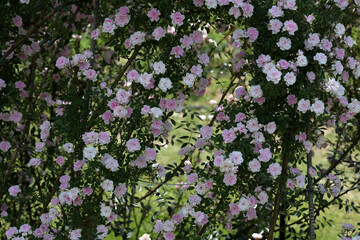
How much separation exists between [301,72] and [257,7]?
37cm

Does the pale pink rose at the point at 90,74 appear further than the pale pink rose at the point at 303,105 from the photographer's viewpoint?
Yes

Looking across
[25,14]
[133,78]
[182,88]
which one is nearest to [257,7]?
[182,88]

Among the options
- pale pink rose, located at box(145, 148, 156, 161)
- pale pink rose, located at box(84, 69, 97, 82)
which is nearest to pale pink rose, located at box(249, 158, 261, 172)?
pale pink rose, located at box(145, 148, 156, 161)

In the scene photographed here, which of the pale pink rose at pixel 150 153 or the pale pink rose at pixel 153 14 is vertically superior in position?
the pale pink rose at pixel 153 14

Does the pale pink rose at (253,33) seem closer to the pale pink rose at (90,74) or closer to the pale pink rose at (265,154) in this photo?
the pale pink rose at (265,154)

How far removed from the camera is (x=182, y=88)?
2.34 metres

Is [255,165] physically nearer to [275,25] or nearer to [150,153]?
[150,153]

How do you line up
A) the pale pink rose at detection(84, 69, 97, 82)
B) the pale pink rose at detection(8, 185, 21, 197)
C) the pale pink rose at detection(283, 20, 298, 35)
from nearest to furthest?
1. the pale pink rose at detection(283, 20, 298, 35)
2. the pale pink rose at detection(84, 69, 97, 82)
3. the pale pink rose at detection(8, 185, 21, 197)

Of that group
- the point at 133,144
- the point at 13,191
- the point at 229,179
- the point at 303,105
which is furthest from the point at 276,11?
the point at 13,191

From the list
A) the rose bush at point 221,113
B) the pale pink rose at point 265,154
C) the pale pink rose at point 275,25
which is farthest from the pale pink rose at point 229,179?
the pale pink rose at point 275,25

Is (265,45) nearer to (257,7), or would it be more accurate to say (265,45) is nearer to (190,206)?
(257,7)

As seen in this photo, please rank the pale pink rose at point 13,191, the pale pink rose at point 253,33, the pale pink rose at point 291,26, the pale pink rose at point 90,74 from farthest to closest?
the pale pink rose at point 13,191
the pale pink rose at point 90,74
the pale pink rose at point 253,33
the pale pink rose at point 291,26

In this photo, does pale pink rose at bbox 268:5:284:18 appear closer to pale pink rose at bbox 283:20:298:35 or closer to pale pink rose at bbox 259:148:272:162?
pale pink rose at bbox 283:20:298:35

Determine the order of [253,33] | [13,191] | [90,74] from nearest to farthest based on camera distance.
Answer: [253,33] < [90,74] < [13,191]
